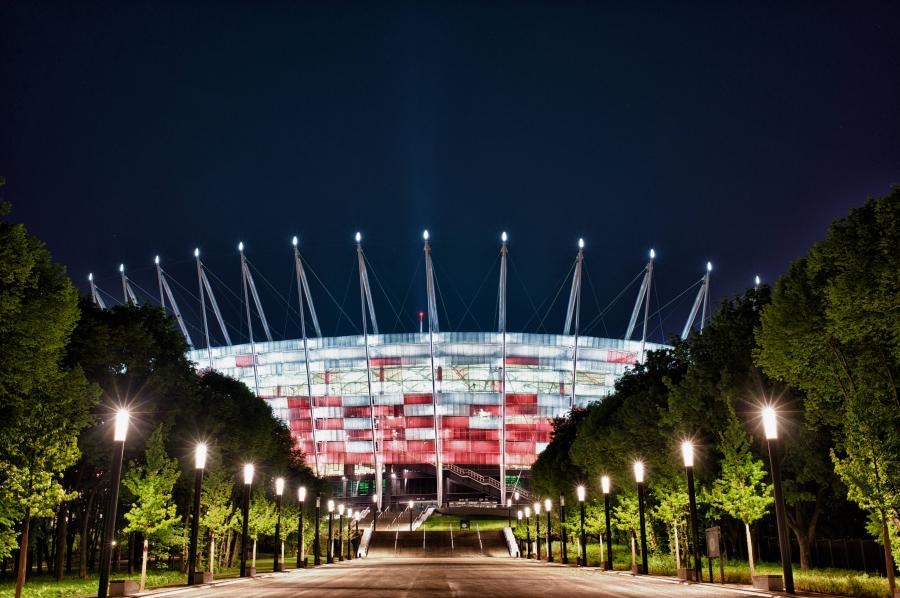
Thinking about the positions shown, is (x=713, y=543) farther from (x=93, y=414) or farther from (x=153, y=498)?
(x=93, y=414)

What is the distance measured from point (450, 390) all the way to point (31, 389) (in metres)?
139

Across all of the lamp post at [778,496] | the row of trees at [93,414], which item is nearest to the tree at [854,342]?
the lamp post at [778,496]

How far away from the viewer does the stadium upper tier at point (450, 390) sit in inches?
6501

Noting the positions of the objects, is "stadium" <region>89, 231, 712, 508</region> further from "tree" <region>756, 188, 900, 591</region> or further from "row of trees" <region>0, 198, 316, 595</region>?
"tree" <region>756, 188, 900, 591</region>

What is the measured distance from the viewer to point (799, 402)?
4212cm

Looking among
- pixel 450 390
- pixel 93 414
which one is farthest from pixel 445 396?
pixel 93 414

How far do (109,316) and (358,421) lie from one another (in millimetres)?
124215

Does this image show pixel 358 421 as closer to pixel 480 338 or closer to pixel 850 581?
pixel 480 338

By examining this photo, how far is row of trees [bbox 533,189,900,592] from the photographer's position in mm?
26156

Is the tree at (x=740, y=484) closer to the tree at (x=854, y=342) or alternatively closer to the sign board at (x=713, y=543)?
the tree at (x=854, y=342)

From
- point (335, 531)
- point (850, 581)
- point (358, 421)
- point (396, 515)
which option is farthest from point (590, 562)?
point (358, 421)

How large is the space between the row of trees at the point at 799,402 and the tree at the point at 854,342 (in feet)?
0.17

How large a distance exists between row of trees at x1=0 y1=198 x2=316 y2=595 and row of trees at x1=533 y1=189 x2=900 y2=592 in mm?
26327

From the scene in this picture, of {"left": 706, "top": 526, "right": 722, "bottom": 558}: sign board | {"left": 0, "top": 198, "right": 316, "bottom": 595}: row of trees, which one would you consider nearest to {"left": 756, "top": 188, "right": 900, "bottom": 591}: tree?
{"left": 706, "top": 526, "right": 722, "bottom": 558}: sign board
